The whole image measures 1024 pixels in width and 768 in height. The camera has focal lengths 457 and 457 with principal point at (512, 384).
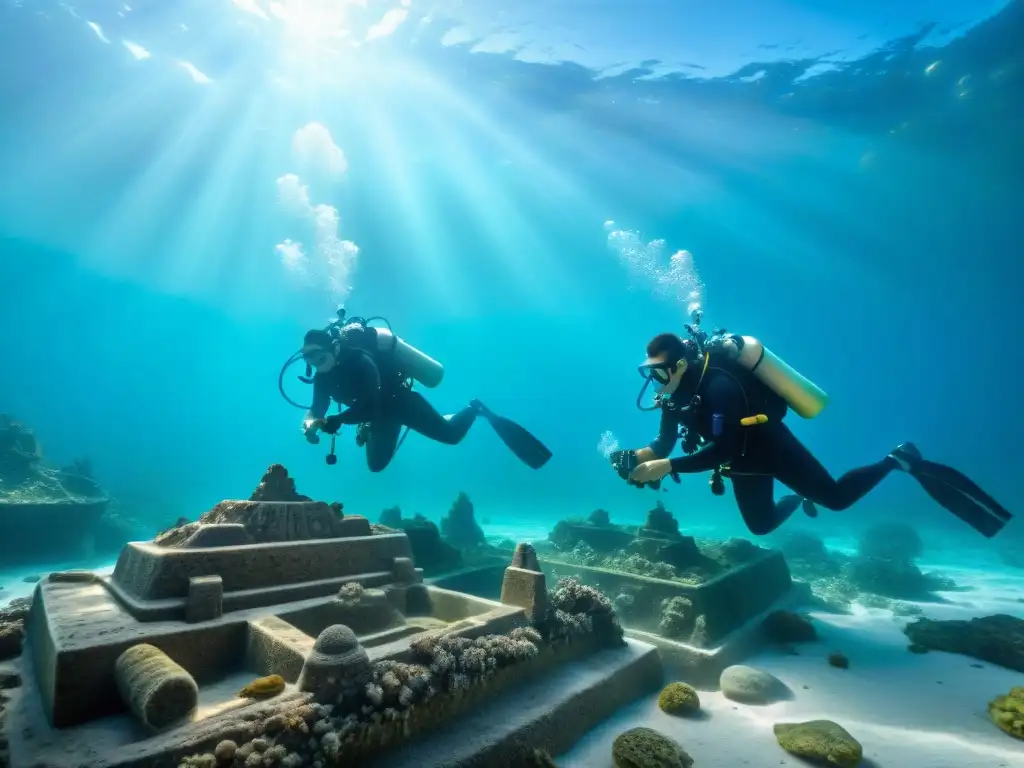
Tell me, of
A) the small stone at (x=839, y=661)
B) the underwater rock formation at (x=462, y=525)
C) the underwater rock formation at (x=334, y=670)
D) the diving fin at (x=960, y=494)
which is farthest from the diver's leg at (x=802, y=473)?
the underwater rock formation at (x=462, y=525)

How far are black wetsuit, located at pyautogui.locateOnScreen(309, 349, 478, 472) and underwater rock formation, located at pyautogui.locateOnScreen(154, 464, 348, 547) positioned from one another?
177cm

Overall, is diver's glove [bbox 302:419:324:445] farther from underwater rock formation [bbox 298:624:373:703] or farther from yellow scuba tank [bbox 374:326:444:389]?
underwater rock formation [bbox 298:624:373:703]

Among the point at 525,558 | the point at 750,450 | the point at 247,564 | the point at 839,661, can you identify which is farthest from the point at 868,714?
the point at 247,564

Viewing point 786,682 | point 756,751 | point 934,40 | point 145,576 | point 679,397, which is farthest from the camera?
point 934,40

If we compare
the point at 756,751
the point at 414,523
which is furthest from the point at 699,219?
the point at 756,751

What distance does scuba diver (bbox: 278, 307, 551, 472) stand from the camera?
33.2ft

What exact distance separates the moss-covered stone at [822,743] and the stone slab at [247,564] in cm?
730

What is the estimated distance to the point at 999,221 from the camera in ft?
158

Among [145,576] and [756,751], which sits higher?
[145,576]

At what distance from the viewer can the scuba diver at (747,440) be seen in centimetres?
713

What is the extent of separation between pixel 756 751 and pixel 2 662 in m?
Answer: 11.0

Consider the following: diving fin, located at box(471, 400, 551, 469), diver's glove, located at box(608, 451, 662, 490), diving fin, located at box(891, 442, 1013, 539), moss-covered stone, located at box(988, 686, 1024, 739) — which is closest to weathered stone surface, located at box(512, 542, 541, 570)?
diver's glove, located at box(608, 451, 662, 490)

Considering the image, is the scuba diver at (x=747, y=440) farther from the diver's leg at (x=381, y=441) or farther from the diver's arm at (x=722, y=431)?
the diver's leg at (x=381, y=441)

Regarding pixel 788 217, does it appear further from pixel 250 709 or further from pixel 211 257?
pixel 211 257
